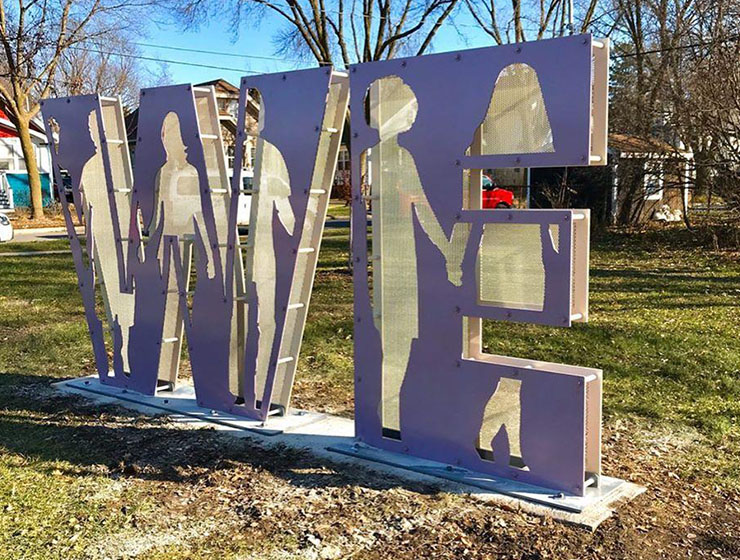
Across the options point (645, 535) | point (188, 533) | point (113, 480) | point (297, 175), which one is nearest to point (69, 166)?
point (297, 175)

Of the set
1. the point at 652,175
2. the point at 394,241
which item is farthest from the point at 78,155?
the point at 652,175

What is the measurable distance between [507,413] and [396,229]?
126cm

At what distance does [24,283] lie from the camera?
1298cm

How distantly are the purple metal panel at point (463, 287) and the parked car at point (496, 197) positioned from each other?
18.9 metres

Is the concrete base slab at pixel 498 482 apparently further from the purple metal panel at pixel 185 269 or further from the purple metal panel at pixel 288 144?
the purple metal panel at pixel 185 269

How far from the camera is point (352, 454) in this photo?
4.97 metres

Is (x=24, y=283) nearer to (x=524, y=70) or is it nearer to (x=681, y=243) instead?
(x=524, y=70)

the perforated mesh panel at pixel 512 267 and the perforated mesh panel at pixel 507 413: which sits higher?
the perforated mesh panel at pixel 512 267

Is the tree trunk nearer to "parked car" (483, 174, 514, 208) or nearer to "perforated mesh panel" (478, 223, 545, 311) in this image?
"parked car" (483, 174, 514, 208)

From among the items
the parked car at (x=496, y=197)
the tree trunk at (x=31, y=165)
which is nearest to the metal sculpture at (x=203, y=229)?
the parked car at (x=496, y=197)

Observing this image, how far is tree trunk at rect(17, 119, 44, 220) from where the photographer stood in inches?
1049

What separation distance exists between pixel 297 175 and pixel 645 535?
2984 mm

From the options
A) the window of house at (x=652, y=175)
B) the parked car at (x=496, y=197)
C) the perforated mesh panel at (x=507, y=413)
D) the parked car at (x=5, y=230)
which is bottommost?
the perforated mesh panel at (x=507, y=413)

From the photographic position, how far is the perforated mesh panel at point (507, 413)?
4383 mm
